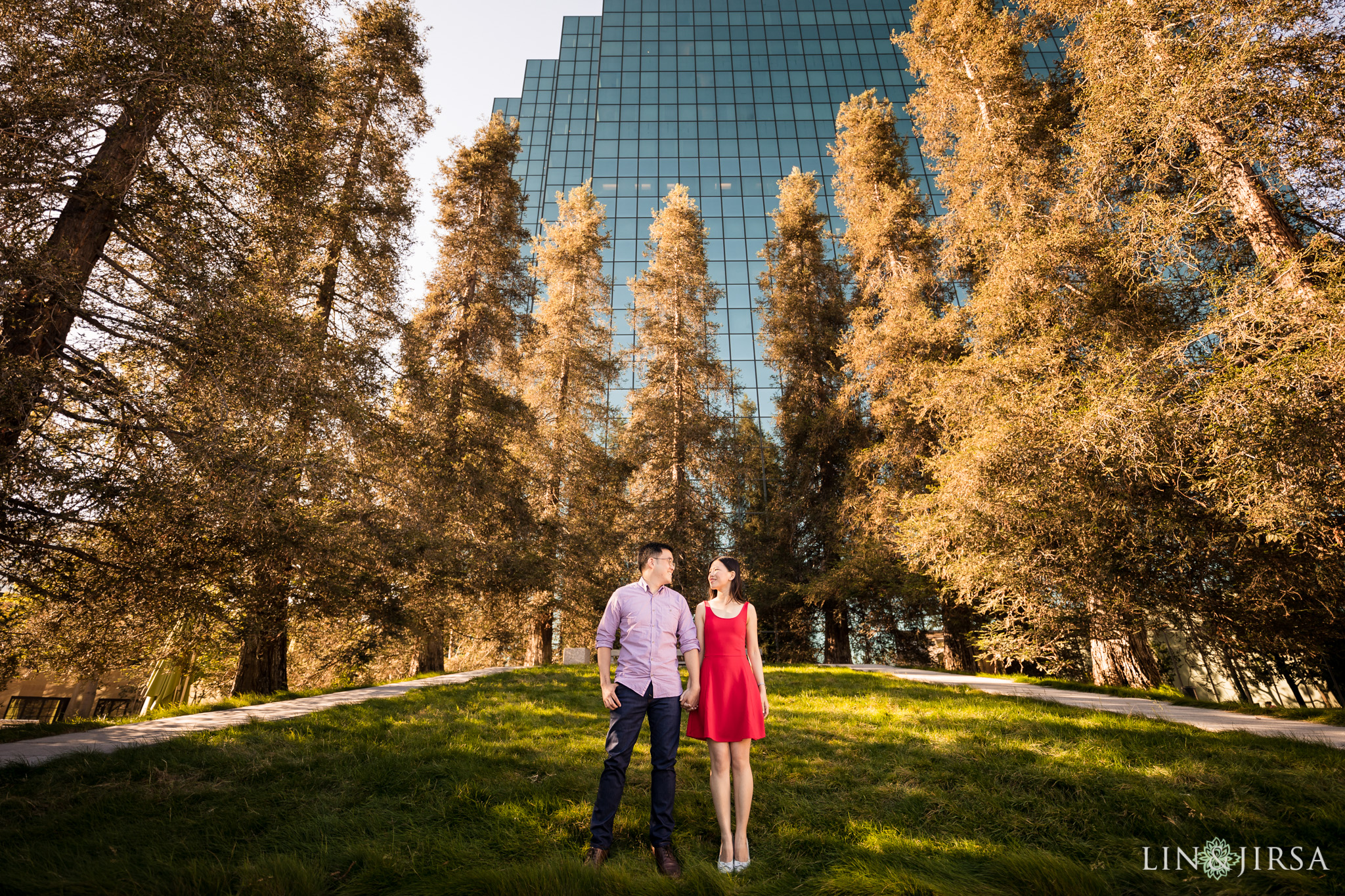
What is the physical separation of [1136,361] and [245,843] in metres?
9.62

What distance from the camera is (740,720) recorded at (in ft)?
9.53

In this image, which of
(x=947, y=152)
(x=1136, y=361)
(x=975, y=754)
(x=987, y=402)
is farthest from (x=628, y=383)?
(x=975, y=754)

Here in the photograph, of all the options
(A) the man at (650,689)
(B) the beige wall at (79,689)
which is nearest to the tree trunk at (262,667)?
(B) the beige wall at (79,689)

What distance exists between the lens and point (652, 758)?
2.74m

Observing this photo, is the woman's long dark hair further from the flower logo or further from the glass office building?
the glass office building

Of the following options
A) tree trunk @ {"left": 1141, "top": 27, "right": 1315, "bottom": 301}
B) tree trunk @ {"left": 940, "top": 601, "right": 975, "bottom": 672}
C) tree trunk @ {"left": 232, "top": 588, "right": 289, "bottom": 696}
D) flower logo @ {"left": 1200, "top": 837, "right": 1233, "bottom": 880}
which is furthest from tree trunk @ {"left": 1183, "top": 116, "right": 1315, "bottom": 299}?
tree trunk @ {"left": 232, "top": 588, "right": 289, "bottom": 696}

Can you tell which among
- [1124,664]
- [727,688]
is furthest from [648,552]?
[1124,664]

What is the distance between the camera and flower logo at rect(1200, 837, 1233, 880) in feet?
7.71

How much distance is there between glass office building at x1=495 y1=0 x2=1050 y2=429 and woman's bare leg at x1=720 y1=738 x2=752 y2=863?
2281 cm

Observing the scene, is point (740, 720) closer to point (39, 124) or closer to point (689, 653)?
point (689, 653)

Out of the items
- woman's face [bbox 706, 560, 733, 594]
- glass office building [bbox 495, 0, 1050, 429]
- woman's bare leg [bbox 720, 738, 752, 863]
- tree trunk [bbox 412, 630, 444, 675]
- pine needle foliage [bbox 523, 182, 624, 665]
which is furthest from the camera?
glass office building [bbox 495, 0, 1050, 429]

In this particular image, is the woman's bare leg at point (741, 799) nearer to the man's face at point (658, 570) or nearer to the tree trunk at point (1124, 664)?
the man's face at point (658, 570)

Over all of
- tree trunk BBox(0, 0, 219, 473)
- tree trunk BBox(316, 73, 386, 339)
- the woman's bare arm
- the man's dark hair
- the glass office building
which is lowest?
the woman's bare arm

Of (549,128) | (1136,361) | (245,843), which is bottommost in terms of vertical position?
(245,843)
